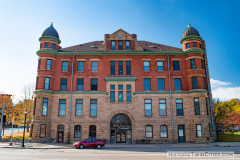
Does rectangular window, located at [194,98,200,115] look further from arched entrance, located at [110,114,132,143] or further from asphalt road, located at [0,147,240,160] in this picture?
arched entrance, located at [110,114,132,143]

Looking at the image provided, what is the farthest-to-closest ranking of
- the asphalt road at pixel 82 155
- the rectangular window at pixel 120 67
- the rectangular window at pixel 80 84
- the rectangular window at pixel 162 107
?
the rectangular window at pixel 120 67 < the rectangular window at pixel 80 84 < the rectangular window at pixel 162 107 < the asphalt road at pixel 82 155

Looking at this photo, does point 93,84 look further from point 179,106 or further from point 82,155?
point 82,155

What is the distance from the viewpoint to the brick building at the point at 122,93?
30.7m

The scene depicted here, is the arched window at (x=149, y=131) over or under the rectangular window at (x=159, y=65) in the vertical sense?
under

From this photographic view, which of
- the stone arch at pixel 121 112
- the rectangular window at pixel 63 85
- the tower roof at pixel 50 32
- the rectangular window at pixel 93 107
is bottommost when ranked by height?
the stone arch at pixel 121 112

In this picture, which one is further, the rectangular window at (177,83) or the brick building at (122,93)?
the rectangular window at (177,83)

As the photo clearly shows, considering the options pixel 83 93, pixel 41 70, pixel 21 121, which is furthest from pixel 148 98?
pixel 21 121

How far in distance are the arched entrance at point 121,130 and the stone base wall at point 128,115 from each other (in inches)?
29.7

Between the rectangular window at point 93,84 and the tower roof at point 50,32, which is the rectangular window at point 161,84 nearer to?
the rectangular window at point 93,84

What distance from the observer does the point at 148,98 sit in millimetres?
32125

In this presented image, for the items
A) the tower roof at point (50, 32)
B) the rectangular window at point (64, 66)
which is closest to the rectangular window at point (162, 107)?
the rectangular window at point (64, 66)

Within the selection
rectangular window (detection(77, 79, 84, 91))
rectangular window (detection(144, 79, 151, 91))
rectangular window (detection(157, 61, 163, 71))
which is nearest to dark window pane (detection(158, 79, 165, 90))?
rectangular window (detection(144, 79, 151, 91))

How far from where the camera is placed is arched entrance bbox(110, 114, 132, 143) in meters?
30.8

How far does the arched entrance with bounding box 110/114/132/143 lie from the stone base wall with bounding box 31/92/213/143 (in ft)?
2.48
